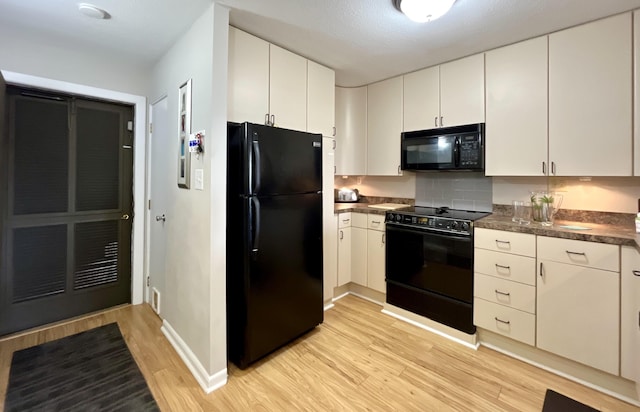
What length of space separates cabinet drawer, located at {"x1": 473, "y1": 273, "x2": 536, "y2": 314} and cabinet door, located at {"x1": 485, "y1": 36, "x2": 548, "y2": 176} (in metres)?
0.91

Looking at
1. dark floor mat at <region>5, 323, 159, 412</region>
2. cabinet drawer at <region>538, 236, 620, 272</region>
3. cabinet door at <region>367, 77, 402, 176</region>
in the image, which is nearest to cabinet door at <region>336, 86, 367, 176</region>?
cabinet door at <region>367, 77, 402, 176</region>

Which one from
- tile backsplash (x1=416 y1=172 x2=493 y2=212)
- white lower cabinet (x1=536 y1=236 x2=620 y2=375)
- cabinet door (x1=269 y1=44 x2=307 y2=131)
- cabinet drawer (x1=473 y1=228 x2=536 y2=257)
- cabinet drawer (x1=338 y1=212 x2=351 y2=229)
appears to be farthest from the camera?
cabinet drawer (x1=338 y1=212 x2=351 y2=229)

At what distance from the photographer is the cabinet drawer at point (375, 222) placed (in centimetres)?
288

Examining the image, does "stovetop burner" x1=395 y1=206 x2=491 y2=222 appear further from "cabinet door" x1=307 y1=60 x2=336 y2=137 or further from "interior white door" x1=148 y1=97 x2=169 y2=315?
"interior white door" x1=148 y1=97 x2=169 y2=315

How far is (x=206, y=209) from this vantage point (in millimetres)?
1795

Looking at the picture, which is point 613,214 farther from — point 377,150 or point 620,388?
point 377,150

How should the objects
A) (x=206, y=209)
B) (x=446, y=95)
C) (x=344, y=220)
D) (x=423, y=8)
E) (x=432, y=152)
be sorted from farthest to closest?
(x=344, y=220) < (x=432, y=152) < (x=446, y=95) < (x=206, y=209) < (x=423, y=8)

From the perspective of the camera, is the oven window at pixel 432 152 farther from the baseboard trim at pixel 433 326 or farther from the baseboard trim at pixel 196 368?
the baseboard trim at pixel 196 368

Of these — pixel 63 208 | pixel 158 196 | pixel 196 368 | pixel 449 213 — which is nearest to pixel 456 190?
pixel 449 213

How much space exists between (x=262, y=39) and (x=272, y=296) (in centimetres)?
198

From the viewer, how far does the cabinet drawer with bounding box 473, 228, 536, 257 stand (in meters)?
2.00

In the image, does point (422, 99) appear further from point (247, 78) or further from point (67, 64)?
point (67, 64)

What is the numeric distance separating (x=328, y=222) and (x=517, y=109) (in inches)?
75.1

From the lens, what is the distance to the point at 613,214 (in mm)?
2137
